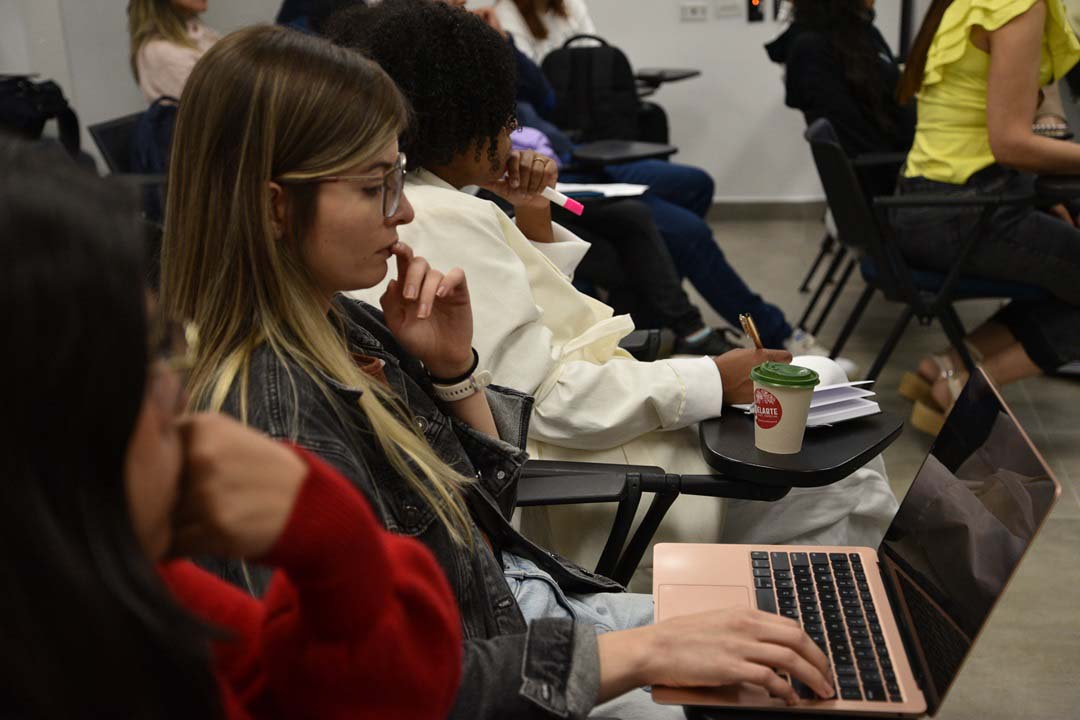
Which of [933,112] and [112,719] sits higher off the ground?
[112,719]

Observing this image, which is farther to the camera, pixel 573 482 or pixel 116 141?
pixel 116 141

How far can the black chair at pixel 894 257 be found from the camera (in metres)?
2.84

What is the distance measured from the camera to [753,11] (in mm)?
5539

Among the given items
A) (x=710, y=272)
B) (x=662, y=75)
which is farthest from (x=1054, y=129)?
(x=662, y=75)

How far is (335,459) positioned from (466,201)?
0.79m

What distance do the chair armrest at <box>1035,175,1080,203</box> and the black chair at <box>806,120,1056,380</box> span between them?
0.14 meters

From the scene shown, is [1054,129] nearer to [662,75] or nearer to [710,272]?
[710,272]

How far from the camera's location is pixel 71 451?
0.49 metres

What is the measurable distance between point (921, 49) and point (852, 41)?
0.62m

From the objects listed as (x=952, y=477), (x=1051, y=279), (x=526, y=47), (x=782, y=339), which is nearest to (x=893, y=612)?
(x=952, y=477)

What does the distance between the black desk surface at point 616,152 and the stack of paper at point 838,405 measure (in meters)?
2.02

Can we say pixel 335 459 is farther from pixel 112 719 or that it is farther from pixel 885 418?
pixel 885 418

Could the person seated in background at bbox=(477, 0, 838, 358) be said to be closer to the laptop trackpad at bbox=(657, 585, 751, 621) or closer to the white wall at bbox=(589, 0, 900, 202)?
the white wall at bbox=(589, 0, 900, 202)

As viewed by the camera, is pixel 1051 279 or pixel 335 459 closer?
pixel 335 459
